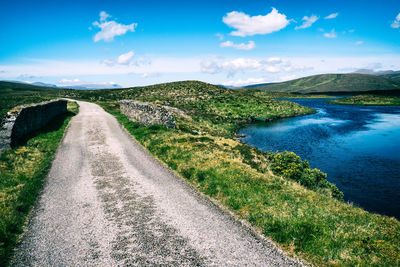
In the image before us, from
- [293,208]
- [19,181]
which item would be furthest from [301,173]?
[19,181]

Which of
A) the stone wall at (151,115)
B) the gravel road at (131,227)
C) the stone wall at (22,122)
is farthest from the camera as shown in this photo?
the stone wall at (151,115)

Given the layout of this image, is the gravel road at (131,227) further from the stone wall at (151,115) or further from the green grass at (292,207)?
the stone wall at (151,115)

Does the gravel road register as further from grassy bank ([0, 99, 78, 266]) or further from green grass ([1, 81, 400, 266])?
green grass ([1, 81, 400, 266])

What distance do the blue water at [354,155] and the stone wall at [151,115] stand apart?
41.9 ft

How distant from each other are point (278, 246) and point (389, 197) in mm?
13803

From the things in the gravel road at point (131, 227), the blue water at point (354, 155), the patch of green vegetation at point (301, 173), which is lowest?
the blue water at point (354, 155)

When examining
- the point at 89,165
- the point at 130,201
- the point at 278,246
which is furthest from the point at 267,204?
the point at 89,165

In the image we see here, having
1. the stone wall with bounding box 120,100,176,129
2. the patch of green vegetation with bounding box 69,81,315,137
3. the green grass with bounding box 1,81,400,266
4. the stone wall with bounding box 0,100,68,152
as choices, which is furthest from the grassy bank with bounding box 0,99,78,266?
the patch of green vegetation with bounding box 69,81,315,137

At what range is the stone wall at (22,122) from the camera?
593 inches

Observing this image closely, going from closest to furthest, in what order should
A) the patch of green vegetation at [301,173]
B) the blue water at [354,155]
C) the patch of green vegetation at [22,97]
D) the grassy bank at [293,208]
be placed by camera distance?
the grassy bank at [293,208] → the patch of green vegetation at [301,173] → the blue water at [354,155] → the patch of green vegetation at [22,97]

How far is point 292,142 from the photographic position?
3038 centimetres

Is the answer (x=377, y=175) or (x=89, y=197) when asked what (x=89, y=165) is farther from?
(x=377, y=175)

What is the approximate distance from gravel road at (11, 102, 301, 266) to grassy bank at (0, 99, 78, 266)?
334 mm

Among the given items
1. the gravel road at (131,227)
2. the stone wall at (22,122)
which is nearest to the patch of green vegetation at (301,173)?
the gravel road at (131,227)
